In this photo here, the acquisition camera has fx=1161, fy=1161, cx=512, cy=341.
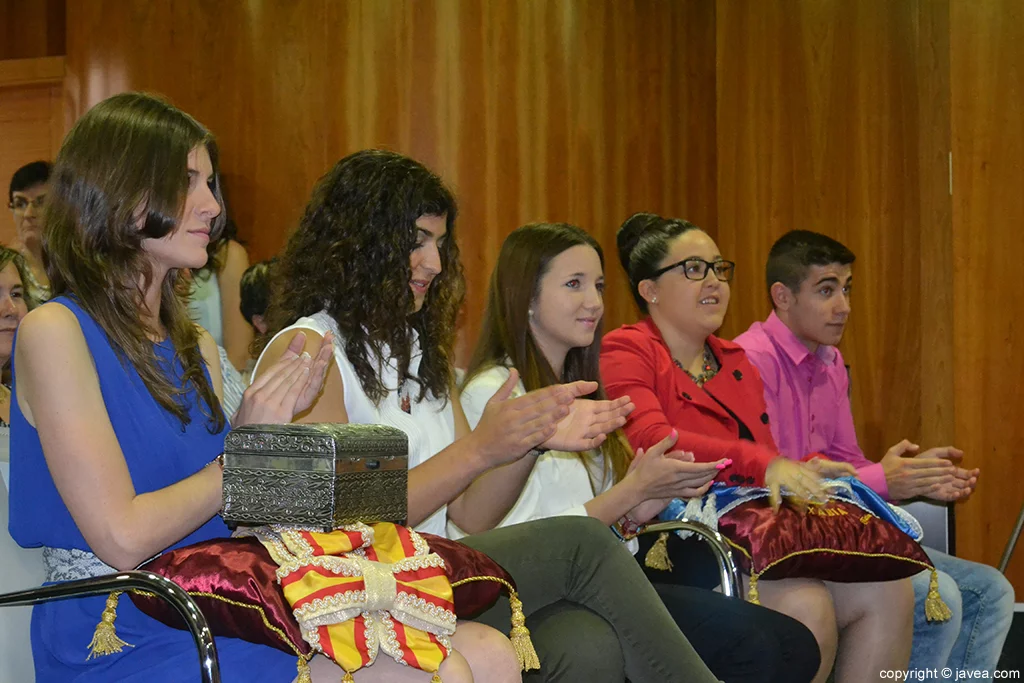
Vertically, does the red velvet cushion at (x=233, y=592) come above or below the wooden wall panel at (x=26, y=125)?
below

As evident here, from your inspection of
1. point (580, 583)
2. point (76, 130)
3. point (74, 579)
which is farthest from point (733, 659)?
point (76, 130)

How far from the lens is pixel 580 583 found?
7.55 ft

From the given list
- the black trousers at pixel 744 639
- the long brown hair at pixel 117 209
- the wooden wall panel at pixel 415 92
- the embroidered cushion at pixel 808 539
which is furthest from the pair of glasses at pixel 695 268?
the long brown hair at pixel 117 209

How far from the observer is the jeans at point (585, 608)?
2197mm

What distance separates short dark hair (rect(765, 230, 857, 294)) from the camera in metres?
4.04

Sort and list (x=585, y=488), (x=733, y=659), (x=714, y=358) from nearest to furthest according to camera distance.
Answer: (x=733, y=659)
(x=585, y=488)
(x=714, y=358)

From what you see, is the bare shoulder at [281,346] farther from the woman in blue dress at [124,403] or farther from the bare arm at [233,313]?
the bare arm at [233,313]

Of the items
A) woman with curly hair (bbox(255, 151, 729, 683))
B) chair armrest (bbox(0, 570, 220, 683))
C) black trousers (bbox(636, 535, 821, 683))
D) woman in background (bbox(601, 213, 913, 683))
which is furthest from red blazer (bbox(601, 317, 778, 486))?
chair armrest (bbox(0, 570, 220, 683))

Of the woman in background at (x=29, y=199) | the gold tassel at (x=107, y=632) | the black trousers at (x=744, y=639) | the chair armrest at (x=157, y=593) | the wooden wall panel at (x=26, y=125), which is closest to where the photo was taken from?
the chair armrest at (x=157, y=593)

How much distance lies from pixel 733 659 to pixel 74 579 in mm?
1463

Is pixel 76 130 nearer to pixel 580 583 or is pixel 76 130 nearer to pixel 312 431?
pixel 312 431

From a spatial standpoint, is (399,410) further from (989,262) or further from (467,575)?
(989,262)

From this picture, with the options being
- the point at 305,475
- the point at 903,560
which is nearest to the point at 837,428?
the point at 903,560

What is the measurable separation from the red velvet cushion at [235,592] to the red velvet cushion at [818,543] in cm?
149
